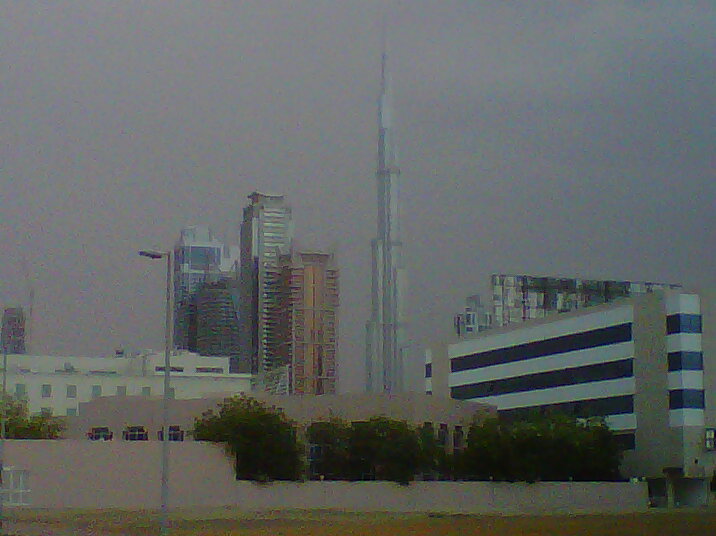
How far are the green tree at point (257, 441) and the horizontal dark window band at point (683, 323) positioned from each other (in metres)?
30.8

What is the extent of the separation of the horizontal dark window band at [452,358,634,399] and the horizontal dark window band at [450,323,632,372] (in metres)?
1.70

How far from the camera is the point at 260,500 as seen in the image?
8169 cm

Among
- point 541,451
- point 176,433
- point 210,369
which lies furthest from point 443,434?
point 210,369

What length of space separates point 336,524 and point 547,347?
162 ft

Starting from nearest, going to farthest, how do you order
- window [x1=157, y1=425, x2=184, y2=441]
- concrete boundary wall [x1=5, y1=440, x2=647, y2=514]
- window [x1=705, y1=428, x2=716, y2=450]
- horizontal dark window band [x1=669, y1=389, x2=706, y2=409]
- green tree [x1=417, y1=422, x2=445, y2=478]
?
concrete boundary wall [x1=5, y1=440, x2=647, y2=514]
green tree [x1=417, y1=422, x2=445, y2=478]
window [x1=157, y1=425, x2=184, y2=441]
horizontal dark window band [x1=669, y1=389, x2=706, y2=409]
window [x1=705, y1=428, x2=716, y2=450]

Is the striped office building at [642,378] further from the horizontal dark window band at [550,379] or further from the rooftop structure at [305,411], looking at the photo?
the rooftop structure at [305,411]

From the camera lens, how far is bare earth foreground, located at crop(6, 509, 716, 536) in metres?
55.3

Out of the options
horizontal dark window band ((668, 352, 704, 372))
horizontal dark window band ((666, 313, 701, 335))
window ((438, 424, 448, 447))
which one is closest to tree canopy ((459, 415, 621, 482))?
window ((438, 424, 448, 447))

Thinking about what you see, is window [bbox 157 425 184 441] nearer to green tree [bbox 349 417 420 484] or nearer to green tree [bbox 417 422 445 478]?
green tree [bbox 349 417 420 484]

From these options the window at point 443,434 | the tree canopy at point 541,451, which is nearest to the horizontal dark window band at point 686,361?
the tree canopy at point 541,451

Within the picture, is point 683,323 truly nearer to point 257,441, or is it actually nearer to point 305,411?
point 305,411

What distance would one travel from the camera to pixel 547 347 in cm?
10925

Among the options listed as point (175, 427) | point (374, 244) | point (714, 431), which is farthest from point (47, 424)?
point (374, 244)

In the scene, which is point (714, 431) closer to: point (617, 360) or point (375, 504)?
point (617, 360)
